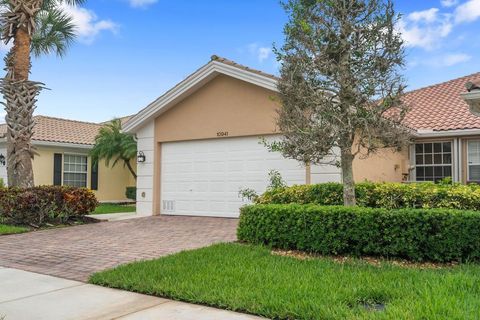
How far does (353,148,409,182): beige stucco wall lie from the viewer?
11859mm

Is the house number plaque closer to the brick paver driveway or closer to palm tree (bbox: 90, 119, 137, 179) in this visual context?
the brick paver driveway

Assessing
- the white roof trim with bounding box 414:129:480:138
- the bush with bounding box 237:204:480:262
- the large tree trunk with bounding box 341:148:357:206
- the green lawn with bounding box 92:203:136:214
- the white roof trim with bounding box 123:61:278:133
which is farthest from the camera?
the green lawn with bounding box 92:203:136:214

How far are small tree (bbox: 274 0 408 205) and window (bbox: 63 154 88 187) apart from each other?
14.5 meters

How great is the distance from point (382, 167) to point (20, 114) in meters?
11.4

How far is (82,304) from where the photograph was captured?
493cm

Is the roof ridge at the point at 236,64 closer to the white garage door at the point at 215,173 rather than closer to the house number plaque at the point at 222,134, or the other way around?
the white garage door at the point at 215,173

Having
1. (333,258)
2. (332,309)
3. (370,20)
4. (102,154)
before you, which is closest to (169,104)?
(102,154)

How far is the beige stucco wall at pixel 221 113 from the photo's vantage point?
12422 mm

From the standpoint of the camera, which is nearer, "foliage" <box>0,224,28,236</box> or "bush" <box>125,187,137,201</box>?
"foliage" <box>0,224,28,236</box>

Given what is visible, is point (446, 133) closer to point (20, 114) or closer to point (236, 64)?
point (236, 64)

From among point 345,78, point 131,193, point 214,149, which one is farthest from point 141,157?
point 345,78

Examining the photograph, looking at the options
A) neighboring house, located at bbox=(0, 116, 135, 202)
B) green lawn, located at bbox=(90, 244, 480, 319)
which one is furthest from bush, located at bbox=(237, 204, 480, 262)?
neighboring house, located at bbox=(0, 116, 135, 202)

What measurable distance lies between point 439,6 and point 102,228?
1135cm

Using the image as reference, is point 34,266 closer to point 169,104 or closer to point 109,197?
point 169,104
